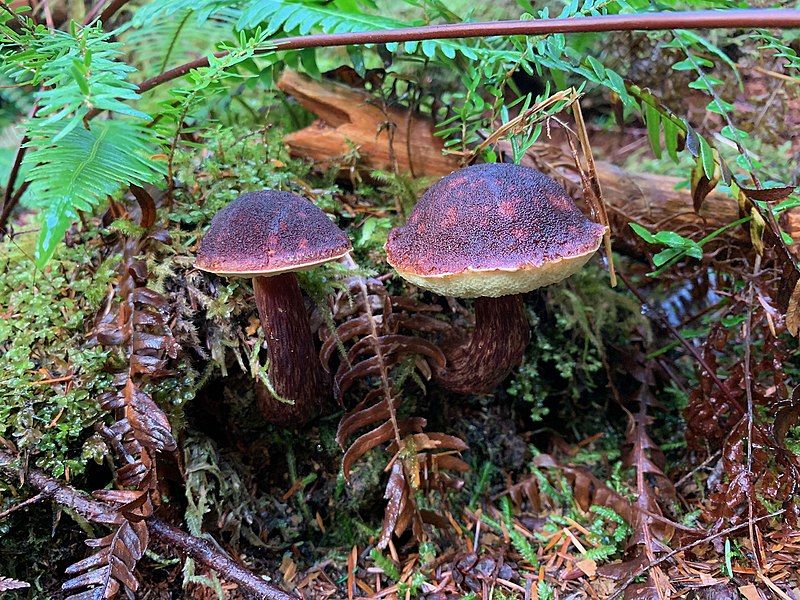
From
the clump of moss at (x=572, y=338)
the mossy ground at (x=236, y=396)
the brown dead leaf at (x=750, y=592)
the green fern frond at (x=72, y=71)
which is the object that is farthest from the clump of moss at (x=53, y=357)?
the brown dead leaf at (x=750, y=592)

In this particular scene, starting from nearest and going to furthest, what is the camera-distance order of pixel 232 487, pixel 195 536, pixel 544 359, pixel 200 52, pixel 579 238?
1. pixel 579 238
2. pixel 195 536
3. pixel 232 487
4. pixel 544 359
5. pixel 200 52

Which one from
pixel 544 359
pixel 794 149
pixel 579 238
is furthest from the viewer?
pixel 794 149

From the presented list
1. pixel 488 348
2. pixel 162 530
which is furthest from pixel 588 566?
pixel 162 530

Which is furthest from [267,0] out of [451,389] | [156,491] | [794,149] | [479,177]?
[794,149]

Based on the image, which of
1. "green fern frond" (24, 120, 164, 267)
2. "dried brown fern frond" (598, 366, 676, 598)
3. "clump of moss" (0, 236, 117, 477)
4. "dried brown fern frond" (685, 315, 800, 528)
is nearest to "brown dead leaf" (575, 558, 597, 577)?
"dried brown fern frond" (598, 366, 676, 598)

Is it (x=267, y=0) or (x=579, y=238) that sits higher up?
(x=267, y=0)

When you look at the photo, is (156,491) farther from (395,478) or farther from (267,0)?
(267,0)

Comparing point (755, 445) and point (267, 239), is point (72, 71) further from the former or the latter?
point (755, 445)
